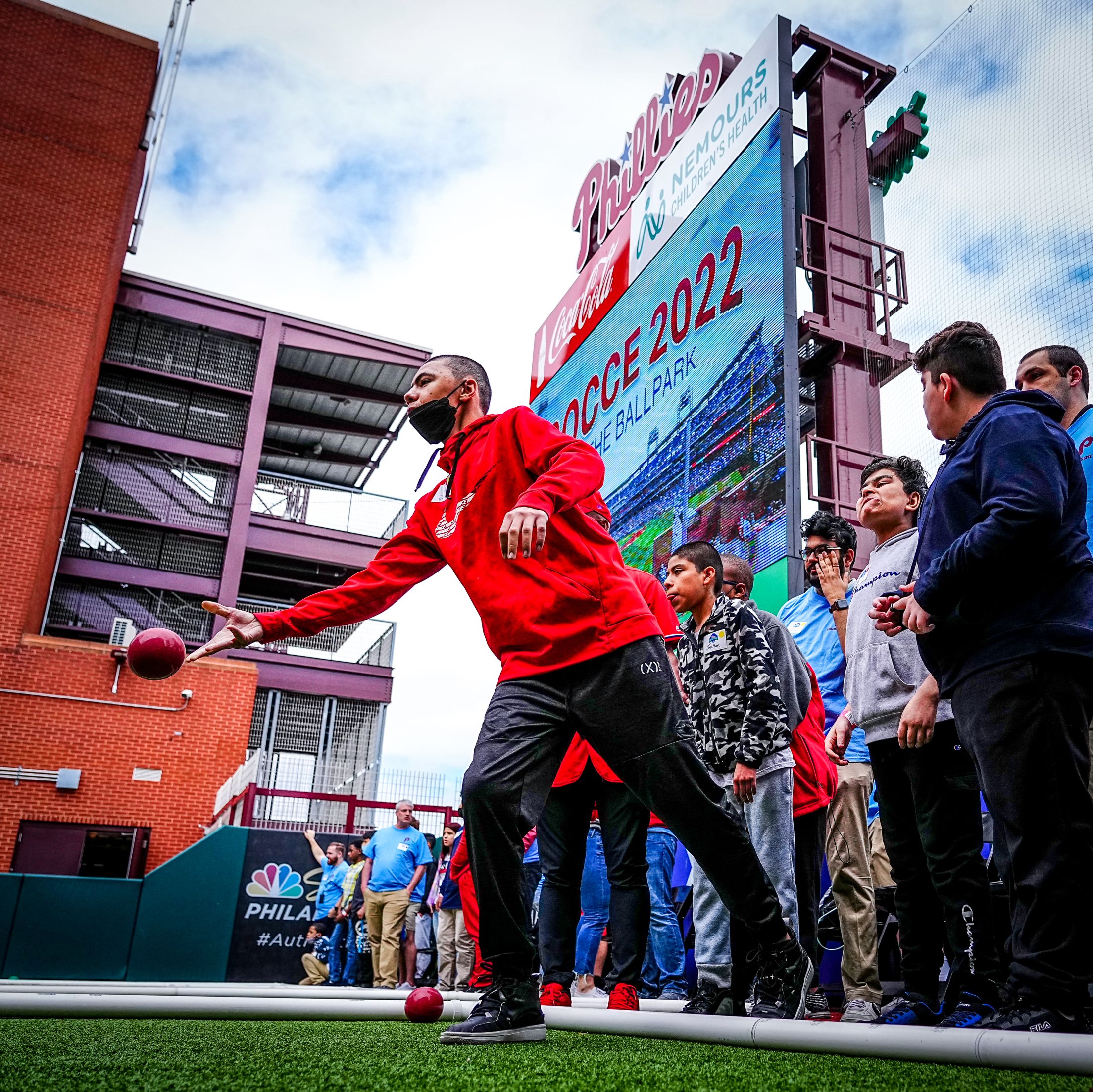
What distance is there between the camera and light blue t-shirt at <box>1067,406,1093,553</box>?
3.38 metres

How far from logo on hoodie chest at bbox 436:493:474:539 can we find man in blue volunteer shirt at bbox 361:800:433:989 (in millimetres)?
6719

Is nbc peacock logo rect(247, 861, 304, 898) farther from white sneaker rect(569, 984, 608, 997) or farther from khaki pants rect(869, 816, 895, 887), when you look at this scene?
khaki pants rect(869, 816, 895, 887)

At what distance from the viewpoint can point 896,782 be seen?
9.49 ft

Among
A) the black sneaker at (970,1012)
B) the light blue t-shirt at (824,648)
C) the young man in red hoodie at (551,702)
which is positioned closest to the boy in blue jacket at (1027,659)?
the black sneaker at (970,1012)

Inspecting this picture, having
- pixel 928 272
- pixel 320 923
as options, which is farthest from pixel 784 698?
pixel 320 923

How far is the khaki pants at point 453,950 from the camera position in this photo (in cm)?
759

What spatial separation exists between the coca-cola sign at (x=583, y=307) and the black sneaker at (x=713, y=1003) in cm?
911

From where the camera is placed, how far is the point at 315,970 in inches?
436

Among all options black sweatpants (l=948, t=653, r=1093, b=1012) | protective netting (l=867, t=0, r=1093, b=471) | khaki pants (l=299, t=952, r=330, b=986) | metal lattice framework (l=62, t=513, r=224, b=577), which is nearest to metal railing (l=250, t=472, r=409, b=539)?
metal lattice framework (l=62, t=513, r=224, b=577)

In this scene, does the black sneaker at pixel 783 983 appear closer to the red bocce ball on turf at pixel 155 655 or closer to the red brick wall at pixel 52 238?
the red bocce ball on turf at pixel 155 655

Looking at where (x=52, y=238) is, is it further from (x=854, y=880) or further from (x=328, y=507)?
(x=854, y=880)

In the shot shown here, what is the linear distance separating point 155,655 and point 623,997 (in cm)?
214

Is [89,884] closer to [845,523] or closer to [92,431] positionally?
[845,523]

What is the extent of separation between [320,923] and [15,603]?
27.2ft
